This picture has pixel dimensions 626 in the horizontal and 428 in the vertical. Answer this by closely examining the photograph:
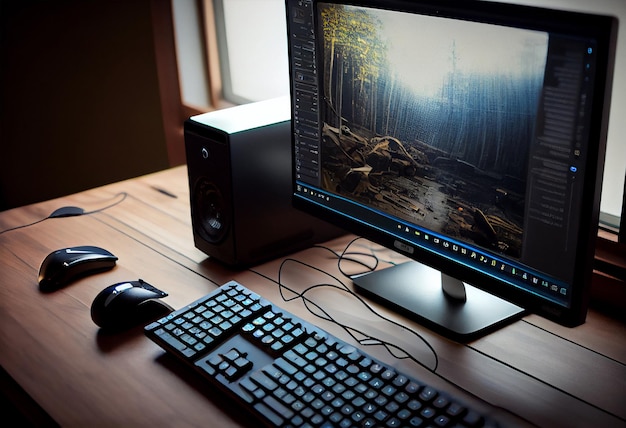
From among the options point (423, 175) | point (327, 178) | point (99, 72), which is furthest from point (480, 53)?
point (99, 72)

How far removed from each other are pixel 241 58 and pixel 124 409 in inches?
48.6

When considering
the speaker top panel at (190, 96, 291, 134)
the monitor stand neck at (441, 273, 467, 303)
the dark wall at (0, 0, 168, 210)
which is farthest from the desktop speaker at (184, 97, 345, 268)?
the dark wall at (0, 0, 168, 210)

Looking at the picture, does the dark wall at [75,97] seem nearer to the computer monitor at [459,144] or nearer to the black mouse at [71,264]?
the black mouse at [71,264]

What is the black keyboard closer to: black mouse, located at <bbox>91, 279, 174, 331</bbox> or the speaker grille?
black mouse, located at <bbox>91, 279, 174, 331</bbox>

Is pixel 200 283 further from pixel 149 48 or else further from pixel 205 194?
pixel 149 48

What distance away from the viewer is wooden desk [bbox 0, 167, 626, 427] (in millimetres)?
985

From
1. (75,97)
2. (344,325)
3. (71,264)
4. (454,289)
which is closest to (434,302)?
(454,289)

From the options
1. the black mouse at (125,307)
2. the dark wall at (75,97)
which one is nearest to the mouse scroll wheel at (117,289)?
the black mouse at (125,307)

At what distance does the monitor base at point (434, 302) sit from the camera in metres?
1.14

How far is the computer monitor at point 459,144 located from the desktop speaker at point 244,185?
0.18 feet

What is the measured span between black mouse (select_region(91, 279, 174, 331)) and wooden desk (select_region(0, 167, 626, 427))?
0.02 metres

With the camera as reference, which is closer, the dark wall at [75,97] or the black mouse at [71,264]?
the black mouse at [71,264]

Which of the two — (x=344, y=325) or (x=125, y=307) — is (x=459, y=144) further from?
(x=125, y=307)

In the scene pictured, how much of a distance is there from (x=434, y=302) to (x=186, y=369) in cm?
40
